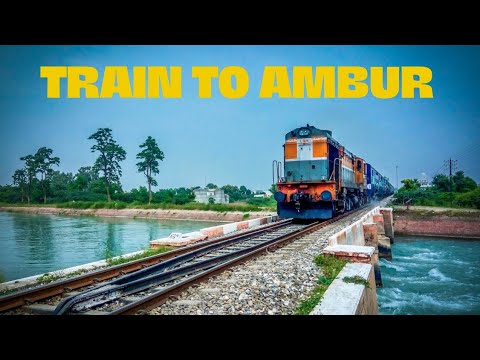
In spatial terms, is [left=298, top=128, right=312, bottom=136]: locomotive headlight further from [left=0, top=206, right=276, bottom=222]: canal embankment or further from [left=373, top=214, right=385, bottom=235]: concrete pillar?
[left=0, top=206, right=276, bottom=222]: canal embankment

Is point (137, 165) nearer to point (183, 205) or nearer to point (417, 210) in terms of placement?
point (183, 205)

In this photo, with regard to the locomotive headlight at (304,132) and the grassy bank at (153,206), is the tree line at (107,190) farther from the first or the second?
the locomotive headlight at (304,132)

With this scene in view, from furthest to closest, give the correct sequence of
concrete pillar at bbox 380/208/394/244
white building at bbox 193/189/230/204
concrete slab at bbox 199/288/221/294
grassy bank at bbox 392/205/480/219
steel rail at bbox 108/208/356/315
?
white building at bbox 193/189/230/204, grassy bank at bbox 392/205/480/219, concrete pillar at bbox 380/208/394/244, concrete slab at bbox 199/288/221/294, steel rail at bbox 108/208/356/315

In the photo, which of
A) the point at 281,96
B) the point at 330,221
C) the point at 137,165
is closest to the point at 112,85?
the point at 281,96

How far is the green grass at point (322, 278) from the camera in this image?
3.74m

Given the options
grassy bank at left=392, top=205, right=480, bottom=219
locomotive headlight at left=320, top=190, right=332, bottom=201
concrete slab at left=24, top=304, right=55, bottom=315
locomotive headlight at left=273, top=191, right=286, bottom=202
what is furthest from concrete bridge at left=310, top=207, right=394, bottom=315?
grassy bank at left=392, top=205, right=480, bottom=219

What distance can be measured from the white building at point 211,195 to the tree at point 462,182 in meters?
20.4

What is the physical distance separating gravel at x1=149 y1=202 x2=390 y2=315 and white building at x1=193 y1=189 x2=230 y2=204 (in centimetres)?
2890

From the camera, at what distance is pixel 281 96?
6.39 m

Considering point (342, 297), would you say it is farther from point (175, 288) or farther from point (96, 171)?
point (96, 171)

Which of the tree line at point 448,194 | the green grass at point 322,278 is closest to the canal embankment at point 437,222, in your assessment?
the tree line at point 448,194

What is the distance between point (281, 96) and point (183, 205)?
24149mm

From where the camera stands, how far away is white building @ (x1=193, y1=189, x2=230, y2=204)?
34.9 metres
